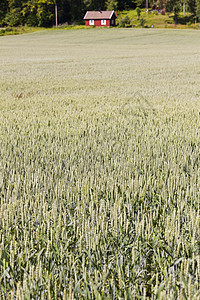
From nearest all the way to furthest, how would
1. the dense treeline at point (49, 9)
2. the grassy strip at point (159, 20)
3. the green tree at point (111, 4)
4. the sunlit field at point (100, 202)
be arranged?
the sunlit field at point (100, 202)
the grassy strip at point (159, 20)
the dense treeline at point (49, 9)
the green tree at point (111, 4)

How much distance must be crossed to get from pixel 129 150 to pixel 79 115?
225 cm

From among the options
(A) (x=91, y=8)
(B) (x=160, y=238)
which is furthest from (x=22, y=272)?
(A) (x=91, y=8)

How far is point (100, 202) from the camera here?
237cm

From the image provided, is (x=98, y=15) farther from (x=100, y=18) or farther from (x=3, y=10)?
(x=3, y=10)

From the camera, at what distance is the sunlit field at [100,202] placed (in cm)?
156

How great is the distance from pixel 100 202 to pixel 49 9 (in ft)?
258

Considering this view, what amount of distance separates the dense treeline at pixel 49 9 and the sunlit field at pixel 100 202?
222 ft

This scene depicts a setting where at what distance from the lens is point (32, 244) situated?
1.78 meters

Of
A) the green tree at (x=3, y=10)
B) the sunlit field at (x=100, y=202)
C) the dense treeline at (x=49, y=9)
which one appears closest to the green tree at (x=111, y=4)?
the dense treeline at (x=49, y=9)

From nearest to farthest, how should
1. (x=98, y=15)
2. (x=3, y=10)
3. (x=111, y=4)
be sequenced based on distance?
(x=98, y=15)
(x=3, y=10)
(x=111, y=4)

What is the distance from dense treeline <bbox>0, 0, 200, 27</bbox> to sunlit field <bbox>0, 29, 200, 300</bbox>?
6756 centimetres

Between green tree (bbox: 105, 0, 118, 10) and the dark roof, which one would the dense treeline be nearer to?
green tree (bbox: 105, 0, 118, 10)

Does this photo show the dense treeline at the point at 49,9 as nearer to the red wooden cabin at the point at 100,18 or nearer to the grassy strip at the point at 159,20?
the grassy strip at the point at 159,20

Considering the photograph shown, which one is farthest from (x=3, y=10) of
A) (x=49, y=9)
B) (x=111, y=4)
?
(x=111, y=4)
